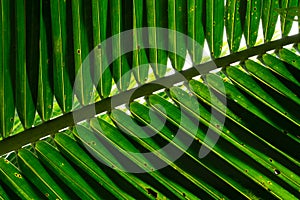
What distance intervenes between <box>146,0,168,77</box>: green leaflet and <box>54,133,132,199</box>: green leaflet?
0.68 ft

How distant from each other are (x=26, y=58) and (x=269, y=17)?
49 cm

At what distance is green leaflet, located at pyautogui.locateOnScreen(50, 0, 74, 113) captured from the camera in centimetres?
97

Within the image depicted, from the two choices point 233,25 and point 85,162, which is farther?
point 233,25

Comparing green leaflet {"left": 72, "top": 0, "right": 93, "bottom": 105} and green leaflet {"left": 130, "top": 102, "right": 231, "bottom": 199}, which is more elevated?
green leaflet {"left": 72, "top": 0, "right": 93, "bottom": 105}

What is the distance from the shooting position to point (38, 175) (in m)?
0.96

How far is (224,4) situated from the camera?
1102 millimetres

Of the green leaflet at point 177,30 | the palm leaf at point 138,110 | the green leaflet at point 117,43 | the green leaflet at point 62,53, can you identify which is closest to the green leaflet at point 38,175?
the palm leaf at point 138,110

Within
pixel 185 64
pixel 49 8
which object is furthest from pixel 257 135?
pixel 49 8

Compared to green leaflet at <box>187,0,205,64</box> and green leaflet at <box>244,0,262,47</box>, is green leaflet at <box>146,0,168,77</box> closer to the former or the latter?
green leaflet at <box>187,0,205,64</box>

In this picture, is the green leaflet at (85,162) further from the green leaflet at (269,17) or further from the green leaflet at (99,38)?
the green leaflet at (269,17)

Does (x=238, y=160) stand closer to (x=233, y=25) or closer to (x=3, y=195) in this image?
(x=233, y=25)

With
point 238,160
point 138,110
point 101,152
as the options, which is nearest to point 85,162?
point 101,152

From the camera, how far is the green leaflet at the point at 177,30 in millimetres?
1063

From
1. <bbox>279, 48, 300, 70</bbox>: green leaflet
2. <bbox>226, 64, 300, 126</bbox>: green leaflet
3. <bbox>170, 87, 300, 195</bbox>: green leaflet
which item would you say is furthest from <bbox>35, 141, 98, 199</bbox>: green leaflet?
<bbox>279, 48, 300, 70</bbox>: green leaflet
